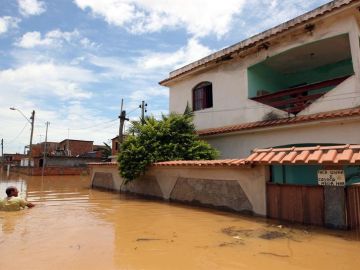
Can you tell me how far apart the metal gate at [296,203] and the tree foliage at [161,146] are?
5370 millimetres

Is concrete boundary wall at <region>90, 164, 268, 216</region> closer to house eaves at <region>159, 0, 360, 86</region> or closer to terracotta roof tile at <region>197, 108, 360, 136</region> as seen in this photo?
terracotta roof tile at <region>197, 108, 360, 136</region>

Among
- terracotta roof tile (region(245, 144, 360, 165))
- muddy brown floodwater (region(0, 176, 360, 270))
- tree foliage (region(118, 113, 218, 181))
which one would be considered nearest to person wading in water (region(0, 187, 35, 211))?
muddy brown floodwater (region(0, 176, 360, 270))

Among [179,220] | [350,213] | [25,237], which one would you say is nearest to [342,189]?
[350,213]

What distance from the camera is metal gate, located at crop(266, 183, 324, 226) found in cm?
781

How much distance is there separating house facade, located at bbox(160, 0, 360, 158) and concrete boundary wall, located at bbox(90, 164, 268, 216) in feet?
9.39

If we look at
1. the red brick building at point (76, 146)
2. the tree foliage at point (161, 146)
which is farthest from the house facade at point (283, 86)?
the red brick building at point (76, 146)

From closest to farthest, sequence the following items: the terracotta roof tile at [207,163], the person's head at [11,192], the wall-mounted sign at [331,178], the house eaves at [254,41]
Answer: the wall-mounted sign at [331,178] < the terracotta roof tile at [207,163] < the person's head at [11,192] < the house eaves at [254,41]

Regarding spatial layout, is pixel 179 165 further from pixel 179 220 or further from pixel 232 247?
pixel 232 247

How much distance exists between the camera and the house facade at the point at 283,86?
36.1ft

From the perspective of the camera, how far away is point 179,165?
12.5 meters

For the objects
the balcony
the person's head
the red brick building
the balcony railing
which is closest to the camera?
the person's head

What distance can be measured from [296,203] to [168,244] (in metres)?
3.78

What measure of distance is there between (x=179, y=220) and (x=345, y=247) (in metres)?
4.45

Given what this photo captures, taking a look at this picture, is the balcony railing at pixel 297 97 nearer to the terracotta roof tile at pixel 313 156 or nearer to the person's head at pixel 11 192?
the terracotta roof tile at pixel 313 156
